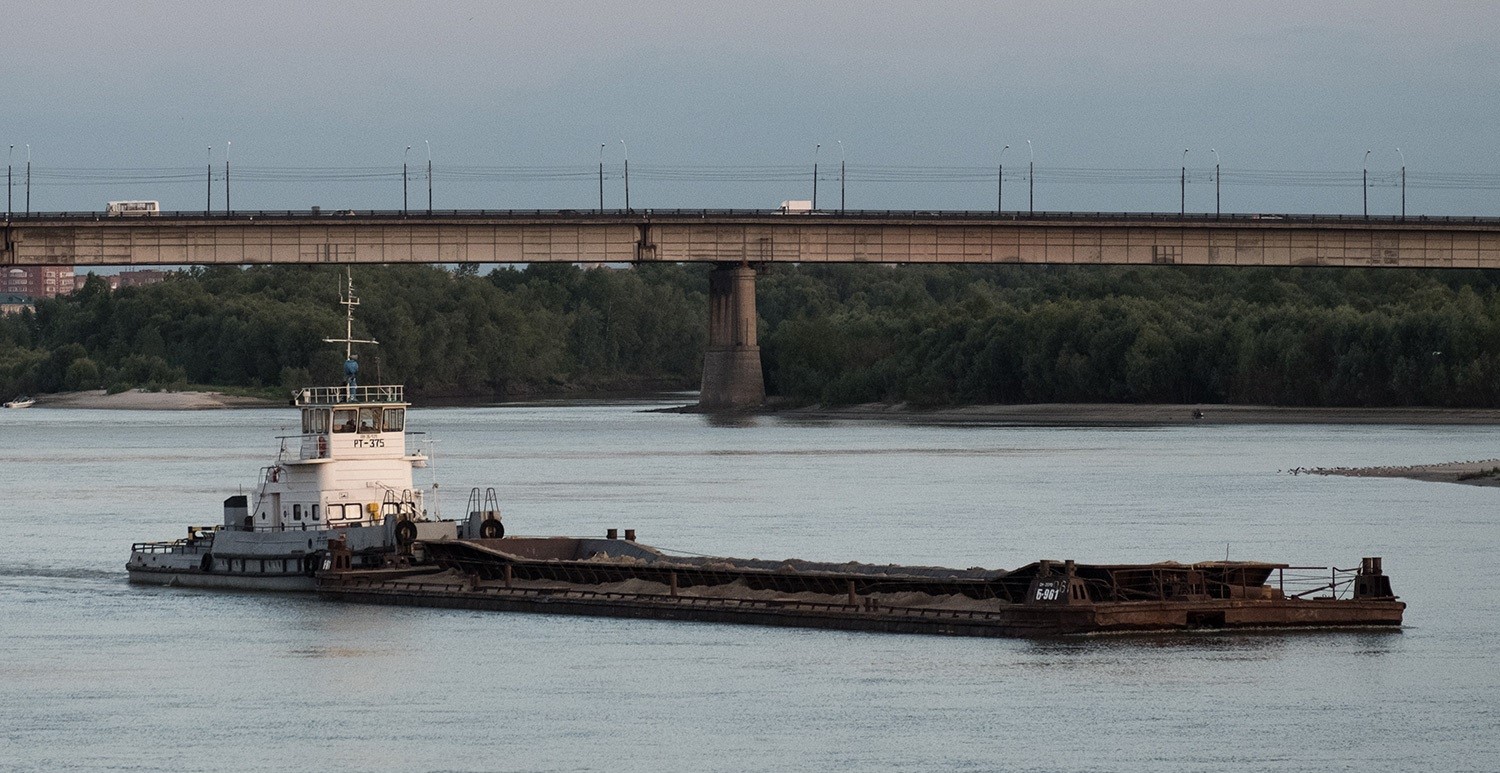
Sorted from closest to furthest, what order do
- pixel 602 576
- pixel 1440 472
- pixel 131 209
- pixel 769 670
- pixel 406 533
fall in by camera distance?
pixel 769 670 → pixel 602 576 → pixel 406 533 → pixel 1440 472 → pixel 131 209

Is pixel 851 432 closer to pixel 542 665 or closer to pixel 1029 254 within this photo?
pixel 1029 254

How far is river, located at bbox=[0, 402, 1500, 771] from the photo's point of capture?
31.6 m

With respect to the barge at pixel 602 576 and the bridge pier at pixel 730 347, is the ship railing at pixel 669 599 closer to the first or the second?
the barge at pixel 602 576

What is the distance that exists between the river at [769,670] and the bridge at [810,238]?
53.7 meters

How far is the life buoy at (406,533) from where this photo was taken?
4888cm

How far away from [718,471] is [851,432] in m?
50.2

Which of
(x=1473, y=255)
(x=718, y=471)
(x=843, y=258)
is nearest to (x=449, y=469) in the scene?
(x=718, y=471)

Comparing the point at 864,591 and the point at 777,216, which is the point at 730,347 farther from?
the point at 864,591

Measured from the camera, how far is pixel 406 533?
→ 4909 centimetres

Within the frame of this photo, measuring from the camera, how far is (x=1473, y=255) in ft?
464

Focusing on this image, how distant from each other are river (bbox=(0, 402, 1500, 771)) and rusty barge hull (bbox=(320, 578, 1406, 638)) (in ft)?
1.16

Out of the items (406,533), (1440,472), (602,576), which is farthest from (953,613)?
(1440,472)

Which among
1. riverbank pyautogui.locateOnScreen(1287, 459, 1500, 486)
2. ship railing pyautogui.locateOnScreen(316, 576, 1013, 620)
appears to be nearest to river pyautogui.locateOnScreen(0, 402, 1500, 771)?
ship railing pyautogui.locateOnScreen(316, 576, 1013, 620)

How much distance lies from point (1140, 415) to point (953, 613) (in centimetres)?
12324
